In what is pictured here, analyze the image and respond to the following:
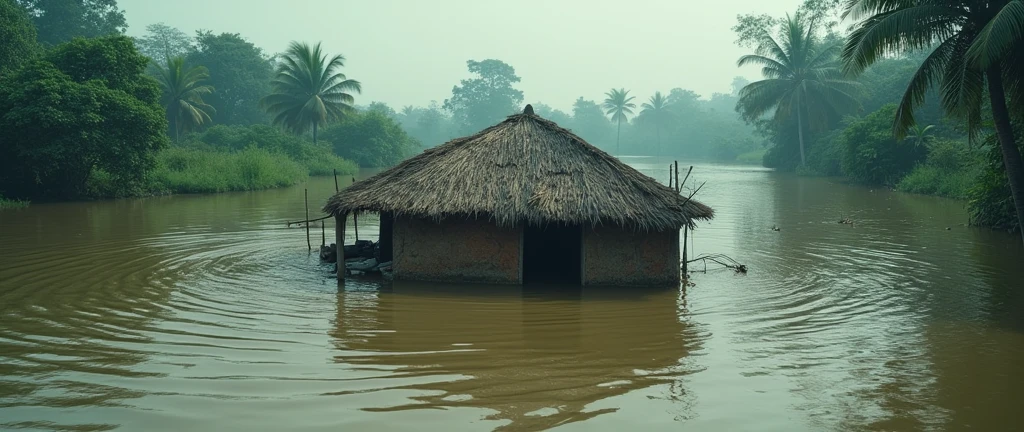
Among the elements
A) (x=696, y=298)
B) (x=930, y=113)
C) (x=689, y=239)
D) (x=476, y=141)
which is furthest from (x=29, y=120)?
(x=930, y=113)

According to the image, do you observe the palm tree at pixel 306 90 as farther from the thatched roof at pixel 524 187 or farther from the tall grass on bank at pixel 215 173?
the thatched roof at pixel 524 187

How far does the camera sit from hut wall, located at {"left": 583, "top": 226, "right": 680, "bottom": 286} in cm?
1129

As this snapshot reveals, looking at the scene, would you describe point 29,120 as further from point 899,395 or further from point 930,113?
point 930,113

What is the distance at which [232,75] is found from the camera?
5272cm

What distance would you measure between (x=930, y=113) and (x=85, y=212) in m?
32.0

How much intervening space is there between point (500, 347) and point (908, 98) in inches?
336

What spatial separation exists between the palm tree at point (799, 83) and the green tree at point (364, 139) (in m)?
23.4

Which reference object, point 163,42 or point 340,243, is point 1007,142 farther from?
point 163,42

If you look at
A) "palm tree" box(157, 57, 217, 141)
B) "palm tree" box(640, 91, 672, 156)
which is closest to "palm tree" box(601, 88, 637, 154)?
"palm tree" box(640, 91, 672, 156)

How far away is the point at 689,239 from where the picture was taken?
56.8 ft

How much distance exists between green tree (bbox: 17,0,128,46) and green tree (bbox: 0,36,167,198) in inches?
819

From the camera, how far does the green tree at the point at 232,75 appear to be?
5272 centimetres

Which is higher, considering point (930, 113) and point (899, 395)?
point (930, 113)

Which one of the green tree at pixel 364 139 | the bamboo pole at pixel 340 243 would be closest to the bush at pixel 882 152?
the bamboo pole at pixel 340 243
